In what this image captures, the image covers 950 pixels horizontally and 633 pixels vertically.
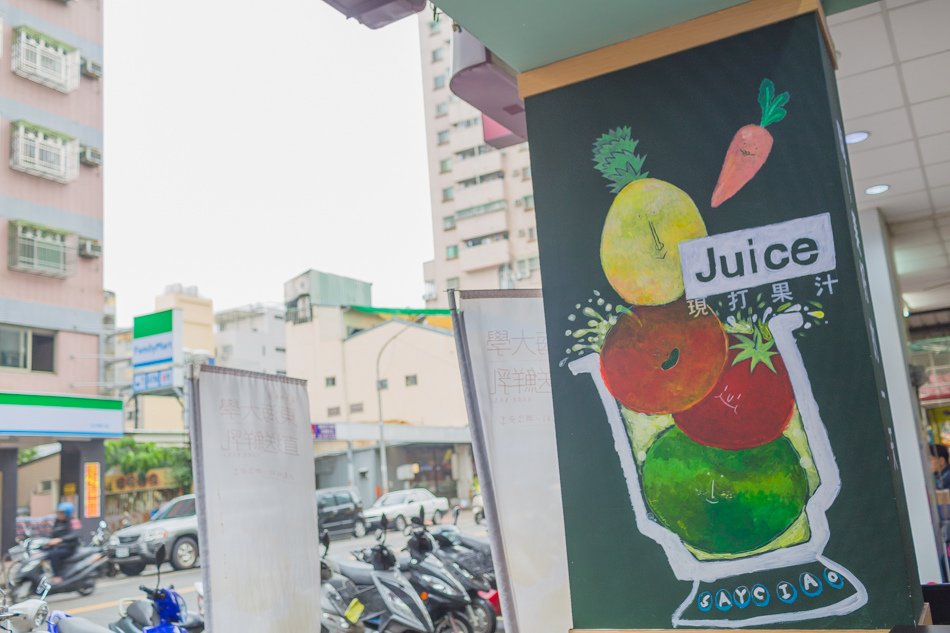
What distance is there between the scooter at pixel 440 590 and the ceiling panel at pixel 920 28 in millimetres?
4461

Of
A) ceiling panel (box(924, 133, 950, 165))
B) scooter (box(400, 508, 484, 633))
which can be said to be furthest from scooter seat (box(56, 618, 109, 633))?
ceiling panel (box(924, 133, 950, 165))

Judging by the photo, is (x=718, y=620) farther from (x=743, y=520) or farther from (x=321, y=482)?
(x=321, y=482)

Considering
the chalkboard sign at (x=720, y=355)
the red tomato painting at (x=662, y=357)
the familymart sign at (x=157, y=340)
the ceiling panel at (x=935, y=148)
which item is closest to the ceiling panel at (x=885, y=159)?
the ceiling panel at (x=935, y=148)

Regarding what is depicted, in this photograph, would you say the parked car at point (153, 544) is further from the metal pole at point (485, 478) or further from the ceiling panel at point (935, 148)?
the ceiling panel at point (935, 148)

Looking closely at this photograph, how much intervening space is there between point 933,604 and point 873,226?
384cm

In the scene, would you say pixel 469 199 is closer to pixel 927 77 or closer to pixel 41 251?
pixel 41 251

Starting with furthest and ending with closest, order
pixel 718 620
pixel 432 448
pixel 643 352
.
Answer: pixel 432 448, pixel 643 352, pixel 718 620

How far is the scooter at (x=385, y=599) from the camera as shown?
544 cm

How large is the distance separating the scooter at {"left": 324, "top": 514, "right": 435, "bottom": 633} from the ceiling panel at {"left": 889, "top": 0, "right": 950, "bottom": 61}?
4.52 metres

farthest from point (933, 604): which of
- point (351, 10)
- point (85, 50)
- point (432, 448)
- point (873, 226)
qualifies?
point (432, 448)

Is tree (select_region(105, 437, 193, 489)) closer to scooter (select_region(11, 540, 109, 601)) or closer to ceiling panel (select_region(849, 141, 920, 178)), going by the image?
scooter (select_region(11, 540, 109, 601))

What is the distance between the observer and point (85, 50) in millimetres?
17844

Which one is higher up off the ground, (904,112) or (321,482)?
(904,112)

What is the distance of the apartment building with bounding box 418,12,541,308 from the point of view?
117ft
